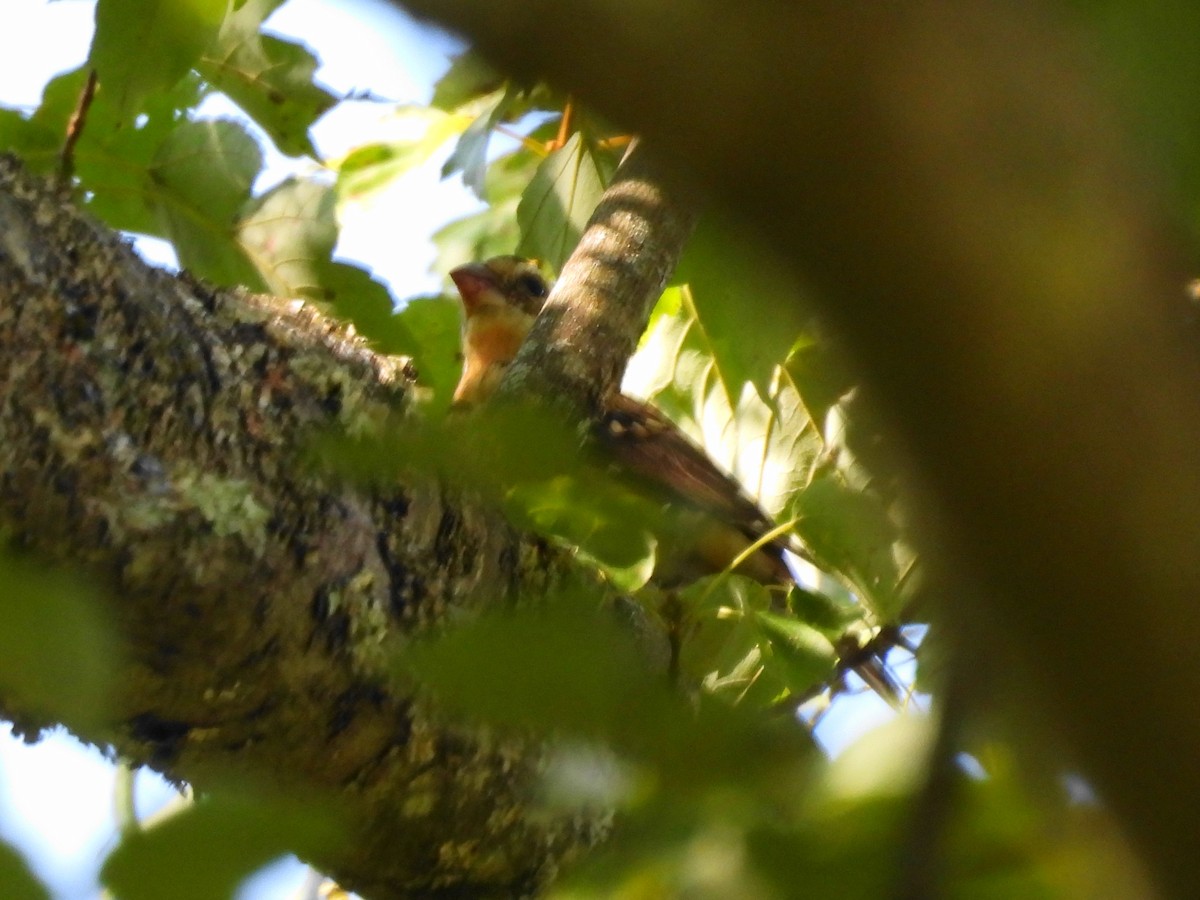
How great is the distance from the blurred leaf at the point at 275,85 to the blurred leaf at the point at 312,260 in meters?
0.13

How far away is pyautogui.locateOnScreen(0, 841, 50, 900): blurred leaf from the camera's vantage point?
782 millimetres

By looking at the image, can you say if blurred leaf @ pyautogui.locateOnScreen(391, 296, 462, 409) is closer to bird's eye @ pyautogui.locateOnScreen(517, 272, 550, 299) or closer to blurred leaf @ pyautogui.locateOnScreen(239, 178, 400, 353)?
blurred leaf @ pyautogui.locateOnScreen(239, 178, 400, 353)

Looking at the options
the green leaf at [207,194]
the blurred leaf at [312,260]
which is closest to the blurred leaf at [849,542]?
the blurred leaf at [312,260]

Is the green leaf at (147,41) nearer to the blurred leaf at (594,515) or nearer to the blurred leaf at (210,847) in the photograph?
the blurred leaf at (594,515)

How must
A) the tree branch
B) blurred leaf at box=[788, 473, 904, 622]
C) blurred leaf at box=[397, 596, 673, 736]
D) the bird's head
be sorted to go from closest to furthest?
1. blurred leaf at box=[397, 596, 673, 736]
2. blurred leaf at box=[788, 473, 904, 622]
3. the tree branch
4. the bird's head

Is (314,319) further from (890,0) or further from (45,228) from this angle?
(890,0)

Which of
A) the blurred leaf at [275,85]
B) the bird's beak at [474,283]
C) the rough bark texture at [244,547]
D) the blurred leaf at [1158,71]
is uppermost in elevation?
the bird's beak at [474,283]

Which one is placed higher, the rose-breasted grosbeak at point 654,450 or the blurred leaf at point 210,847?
the rose-breasted grosbeak at point 654,450

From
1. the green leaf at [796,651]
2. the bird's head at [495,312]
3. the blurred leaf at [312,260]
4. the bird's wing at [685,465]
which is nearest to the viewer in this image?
the green leaf at [796,651]

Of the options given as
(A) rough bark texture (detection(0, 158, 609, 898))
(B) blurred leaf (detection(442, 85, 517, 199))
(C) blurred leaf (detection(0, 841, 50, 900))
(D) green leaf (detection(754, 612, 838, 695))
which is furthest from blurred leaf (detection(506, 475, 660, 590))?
(B) blurred leaf (detection(442, 85, 517, 199))

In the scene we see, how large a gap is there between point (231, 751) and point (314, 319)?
817 mm

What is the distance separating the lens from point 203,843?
787 mm

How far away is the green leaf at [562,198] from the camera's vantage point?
3.22m

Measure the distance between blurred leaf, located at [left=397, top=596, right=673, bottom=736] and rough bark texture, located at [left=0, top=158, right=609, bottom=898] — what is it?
2.66 ft
